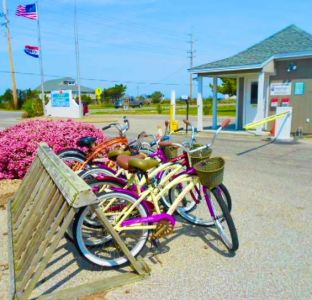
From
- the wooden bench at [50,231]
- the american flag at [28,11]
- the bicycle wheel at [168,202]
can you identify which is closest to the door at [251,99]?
the bicycle wheel at [168,202]

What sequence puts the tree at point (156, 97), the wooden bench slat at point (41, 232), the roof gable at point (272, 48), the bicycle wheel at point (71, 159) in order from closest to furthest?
the wooden bench slat at point (41, 232), the bicycle wheel at point (71, 159), the roof gable at point (272, 48), the tree at point (156, 97)

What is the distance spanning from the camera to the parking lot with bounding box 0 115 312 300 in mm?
2877

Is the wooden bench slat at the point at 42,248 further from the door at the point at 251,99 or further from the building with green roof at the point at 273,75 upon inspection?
the door at the point at 251,99

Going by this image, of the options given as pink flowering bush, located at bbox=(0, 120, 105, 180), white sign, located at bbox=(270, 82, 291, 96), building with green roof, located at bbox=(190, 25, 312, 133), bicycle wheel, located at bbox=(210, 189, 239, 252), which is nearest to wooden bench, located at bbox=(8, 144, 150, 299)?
bicycle wheel, located at bbox=(210, 189, 239, 252)

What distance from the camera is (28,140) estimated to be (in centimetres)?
648

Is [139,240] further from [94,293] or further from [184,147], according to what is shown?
[184,147]

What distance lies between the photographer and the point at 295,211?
473 cm

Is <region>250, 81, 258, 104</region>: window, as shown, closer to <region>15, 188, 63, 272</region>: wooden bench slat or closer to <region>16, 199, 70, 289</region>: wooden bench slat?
<region>15, 188, 63, 272</region>: wooden bench slat

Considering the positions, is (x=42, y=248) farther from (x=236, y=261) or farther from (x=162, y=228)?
(x=236, y=261)

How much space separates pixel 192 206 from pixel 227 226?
881 millimetres

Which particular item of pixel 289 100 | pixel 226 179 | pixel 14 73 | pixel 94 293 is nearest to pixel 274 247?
pixel 94 293

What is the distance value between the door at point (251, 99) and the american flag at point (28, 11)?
18.9 m

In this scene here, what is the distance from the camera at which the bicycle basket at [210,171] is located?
3.31 meters

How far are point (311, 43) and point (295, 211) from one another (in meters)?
10.1
